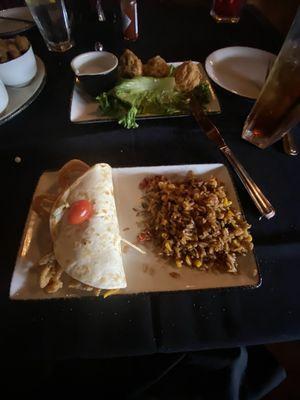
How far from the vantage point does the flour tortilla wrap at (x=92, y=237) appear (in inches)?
30.4

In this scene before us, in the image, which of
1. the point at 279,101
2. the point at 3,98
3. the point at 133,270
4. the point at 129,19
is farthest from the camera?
the point at 129,19

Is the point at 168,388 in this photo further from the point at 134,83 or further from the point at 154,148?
the point at 134,83

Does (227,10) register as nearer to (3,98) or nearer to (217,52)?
(217,52)

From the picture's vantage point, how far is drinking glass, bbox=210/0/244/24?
176 centimetres

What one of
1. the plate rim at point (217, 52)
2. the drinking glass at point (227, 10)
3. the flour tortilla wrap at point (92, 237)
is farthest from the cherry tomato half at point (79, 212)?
the drinking glass at point (227, 10)

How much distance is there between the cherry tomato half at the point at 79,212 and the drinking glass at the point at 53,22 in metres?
1.18

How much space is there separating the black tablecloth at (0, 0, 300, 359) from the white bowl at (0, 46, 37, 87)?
3.8 inches

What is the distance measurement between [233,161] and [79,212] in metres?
0.62

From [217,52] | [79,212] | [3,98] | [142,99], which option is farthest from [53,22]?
[79,212]

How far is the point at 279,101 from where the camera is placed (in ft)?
3.46

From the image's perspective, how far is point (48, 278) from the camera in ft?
2.54

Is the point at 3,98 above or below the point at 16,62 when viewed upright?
below

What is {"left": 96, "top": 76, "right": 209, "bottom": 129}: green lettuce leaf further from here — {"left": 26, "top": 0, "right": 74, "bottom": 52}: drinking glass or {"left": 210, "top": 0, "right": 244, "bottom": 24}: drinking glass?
{"left": 210, "top": 0, "right": 244, "bottom": 24}: drinking glass

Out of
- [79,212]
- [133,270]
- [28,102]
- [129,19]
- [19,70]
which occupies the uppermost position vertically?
[129,19]
